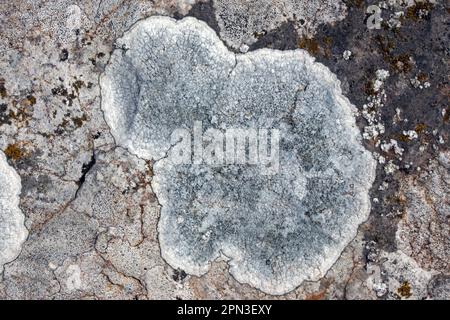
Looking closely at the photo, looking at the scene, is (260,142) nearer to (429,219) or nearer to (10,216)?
(429,219)

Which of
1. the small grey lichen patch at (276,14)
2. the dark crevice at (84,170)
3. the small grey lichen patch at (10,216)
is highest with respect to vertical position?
the small grey lichen patch at (276,14)

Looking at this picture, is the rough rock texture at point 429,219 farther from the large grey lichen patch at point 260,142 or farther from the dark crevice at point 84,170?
the dark crevice at point 84,170

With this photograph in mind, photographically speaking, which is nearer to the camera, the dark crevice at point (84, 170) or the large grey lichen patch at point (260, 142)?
the large grey lichen patch at point (260, 142)

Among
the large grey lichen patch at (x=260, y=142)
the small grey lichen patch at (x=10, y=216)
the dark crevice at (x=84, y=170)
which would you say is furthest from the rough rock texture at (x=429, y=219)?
the small grey lichen patch at (x=10, y=216)

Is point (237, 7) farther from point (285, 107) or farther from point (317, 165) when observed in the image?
point (317, 165)

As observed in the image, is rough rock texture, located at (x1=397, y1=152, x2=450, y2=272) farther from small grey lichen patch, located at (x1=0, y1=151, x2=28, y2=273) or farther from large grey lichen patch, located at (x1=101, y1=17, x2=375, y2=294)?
small grey lichen patch, located at (x1=0, y1=151, x2=28, y2=273)

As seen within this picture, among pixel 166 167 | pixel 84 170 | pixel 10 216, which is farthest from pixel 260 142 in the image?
pixel 10 216

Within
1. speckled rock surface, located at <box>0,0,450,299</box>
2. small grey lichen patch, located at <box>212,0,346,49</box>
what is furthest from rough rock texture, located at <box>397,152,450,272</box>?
small grey lichen patch, located at <box>212,0,346,49</box>
